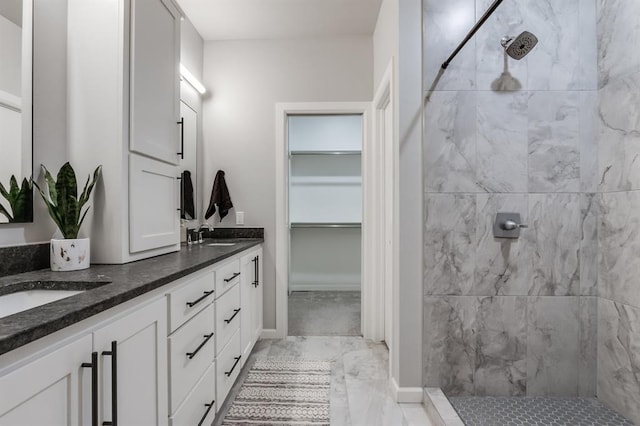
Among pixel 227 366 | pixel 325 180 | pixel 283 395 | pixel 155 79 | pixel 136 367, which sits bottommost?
pixel 283 395

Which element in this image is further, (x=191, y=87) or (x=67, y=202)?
(x=191, y=87)

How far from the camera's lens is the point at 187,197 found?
2.58 m

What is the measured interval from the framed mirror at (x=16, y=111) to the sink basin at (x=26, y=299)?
0.33m

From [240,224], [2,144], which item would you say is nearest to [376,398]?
[240,224]

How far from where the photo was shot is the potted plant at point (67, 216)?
1.25 m

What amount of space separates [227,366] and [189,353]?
58 cm

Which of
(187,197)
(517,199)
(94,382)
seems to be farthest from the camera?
(187,197)

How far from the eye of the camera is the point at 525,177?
177 cm

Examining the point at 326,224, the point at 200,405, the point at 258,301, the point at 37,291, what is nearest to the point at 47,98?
the point at 37,291

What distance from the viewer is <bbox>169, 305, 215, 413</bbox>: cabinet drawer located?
1195 millimetres

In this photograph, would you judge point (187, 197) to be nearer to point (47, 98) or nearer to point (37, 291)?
point (47, 98)

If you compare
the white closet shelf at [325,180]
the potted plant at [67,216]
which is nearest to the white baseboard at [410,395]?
the potted plant at [67,216]

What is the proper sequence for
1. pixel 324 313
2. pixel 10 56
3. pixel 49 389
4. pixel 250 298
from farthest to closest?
1. pixel 324 313
2. pixel 250 298
3. pixel 10 56
4. pixel 49 389

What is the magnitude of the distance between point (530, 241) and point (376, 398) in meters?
1.25
